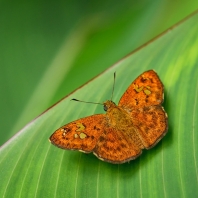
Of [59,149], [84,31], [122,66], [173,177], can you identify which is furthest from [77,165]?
[84,31]

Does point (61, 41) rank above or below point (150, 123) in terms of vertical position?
above

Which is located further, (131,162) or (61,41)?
(61,41)

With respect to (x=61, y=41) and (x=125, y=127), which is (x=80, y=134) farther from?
(x=61, y=41)

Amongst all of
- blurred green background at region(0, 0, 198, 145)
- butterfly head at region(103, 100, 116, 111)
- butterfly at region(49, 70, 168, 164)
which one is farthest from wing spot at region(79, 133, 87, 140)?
blurred green background at region(0, 0, 198, 145)

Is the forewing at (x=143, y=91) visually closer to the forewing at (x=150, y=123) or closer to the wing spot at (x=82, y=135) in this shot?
the forewing at (x=150, y=123)

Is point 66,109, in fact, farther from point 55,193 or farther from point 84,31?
point 84,31

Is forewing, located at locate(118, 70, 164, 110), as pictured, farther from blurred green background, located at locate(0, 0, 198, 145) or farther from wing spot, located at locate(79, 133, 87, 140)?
blurred green background, located at locate(0, 0, 198, 145)

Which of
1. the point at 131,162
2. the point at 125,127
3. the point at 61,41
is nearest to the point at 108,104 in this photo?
A: the point at 125,127
